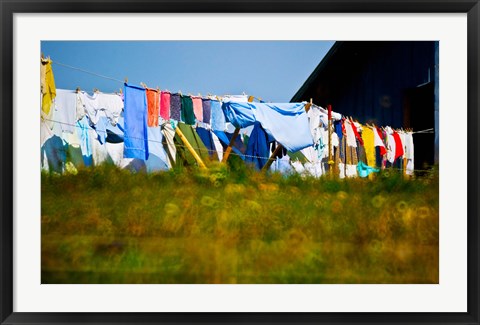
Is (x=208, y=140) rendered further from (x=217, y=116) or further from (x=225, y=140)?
(x=217, y=116)

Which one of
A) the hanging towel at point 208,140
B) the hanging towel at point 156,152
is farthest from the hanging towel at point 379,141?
the hanging towel at point 156,152

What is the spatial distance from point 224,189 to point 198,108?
83cm

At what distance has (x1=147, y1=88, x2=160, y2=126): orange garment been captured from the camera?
2.95 meters

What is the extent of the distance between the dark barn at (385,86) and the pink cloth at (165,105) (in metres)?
0.72

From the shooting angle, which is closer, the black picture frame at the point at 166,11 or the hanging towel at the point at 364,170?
the black picture frame at the point at 166,11

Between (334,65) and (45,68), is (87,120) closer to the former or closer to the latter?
(45,68)

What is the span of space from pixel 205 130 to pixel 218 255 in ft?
3.07

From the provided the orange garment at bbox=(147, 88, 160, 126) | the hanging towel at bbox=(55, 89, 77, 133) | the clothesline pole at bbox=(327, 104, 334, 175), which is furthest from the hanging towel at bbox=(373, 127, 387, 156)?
the hanging towel at bbox=(55, 89, 77, 133)

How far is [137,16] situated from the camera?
222cm

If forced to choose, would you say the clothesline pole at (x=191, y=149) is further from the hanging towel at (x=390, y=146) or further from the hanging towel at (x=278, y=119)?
the hanging towel at (x=390, y=146)

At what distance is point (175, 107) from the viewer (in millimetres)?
3166

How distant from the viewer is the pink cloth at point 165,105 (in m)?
2.93

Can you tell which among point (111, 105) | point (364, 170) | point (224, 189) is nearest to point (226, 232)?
point (224, 189)

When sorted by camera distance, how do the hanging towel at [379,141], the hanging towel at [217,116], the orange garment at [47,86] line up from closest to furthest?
the orange garment at [47,86], the hanging towel at [379,141], the hanging towel at [217,116]
